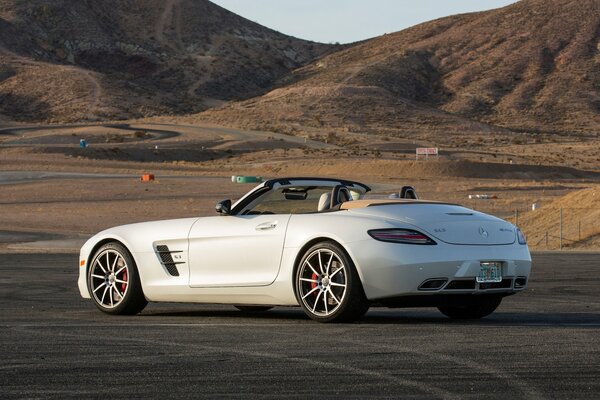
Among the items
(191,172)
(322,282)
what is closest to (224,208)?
(322,282)

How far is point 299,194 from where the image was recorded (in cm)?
1279

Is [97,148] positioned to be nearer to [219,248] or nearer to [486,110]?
[486,110]

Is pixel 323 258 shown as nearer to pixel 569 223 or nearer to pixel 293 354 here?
pixel 293 354

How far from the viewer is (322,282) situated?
11562 mm

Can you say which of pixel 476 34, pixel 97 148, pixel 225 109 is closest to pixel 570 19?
pixel 476 34

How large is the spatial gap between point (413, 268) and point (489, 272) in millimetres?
831

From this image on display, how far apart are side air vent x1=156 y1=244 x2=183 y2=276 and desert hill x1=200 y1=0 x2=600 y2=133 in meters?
131

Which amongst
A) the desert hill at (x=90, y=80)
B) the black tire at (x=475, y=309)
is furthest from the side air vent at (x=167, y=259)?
the desert hill at (x=90, y=80)

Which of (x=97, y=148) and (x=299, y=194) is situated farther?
(x=97, y=148)

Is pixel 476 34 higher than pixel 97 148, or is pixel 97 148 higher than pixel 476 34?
pixel 476 34

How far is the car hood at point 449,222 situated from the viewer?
11532mm

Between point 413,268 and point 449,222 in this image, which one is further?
point 449,222

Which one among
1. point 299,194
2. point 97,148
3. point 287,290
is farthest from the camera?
point 97,148

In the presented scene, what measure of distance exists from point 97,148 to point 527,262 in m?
95.7
